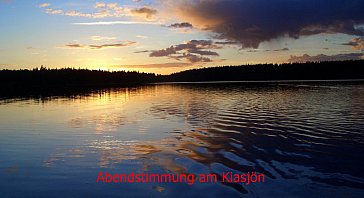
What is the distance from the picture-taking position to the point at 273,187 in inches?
408

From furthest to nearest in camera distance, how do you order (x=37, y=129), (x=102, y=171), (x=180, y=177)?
(x=37, y=129)
(x=102, y=171)
(x=180, y=177)

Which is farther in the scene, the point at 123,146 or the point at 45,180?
the point at 123,146

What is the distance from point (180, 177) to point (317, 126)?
45.9 feet

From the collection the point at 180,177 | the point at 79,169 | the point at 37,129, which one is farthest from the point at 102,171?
the point at 37,129

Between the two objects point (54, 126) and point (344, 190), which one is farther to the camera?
point (54, 126)

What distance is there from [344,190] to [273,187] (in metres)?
2.21

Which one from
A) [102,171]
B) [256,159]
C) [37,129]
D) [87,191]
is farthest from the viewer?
[37,129]

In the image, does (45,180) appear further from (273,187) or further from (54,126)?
(54,126)

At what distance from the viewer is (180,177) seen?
38.3 feet

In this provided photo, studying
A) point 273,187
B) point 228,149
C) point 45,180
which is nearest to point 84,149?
point 45,180

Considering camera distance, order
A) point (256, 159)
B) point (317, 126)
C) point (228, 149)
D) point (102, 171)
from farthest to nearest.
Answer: point (317, 126) < point (228, 149) < point (256, 159) < point (102, 171)

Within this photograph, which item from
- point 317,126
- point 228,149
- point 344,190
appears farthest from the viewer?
point 317,126

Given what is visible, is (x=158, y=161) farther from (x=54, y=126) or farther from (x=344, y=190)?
(x=54, y=126)

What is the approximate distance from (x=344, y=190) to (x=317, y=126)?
496 inches
